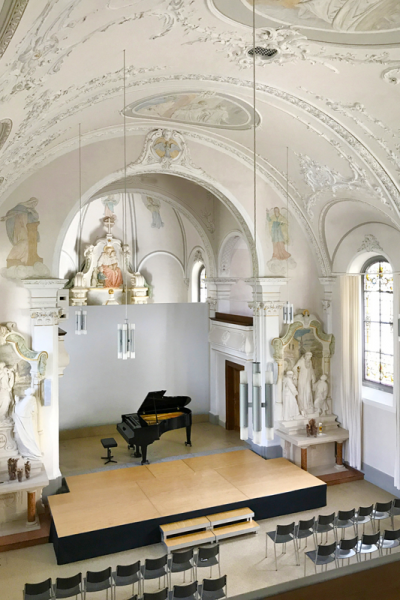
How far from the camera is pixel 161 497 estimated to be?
1006 cm

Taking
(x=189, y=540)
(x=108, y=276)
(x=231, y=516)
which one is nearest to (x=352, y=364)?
(x=231, y=516)

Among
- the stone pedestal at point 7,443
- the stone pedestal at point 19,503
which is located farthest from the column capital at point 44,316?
the stone pedestal at point 19,503

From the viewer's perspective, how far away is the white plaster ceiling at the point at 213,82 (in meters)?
4.62

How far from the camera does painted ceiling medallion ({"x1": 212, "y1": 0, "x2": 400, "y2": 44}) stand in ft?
17.7

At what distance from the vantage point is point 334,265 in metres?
12.8

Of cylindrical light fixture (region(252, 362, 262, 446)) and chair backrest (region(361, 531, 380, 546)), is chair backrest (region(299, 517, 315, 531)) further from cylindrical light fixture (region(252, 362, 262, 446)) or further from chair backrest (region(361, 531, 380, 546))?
cylindrical light fixture (region(252, 362, 262, 446))

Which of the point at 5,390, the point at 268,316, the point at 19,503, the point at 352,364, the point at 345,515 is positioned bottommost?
the point at 19,503

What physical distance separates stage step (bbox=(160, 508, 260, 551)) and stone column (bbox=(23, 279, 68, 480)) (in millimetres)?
3035

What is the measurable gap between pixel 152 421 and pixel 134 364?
321 cm

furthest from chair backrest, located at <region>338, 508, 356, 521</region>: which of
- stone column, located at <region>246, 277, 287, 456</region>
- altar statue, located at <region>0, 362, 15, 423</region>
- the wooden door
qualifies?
the wooden door

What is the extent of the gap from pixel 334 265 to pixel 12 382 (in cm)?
830

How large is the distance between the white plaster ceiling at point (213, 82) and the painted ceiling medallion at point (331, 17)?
29mm

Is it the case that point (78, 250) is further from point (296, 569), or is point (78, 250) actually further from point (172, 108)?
point (296, 569)

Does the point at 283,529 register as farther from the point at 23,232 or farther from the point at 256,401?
the point at 23,232
